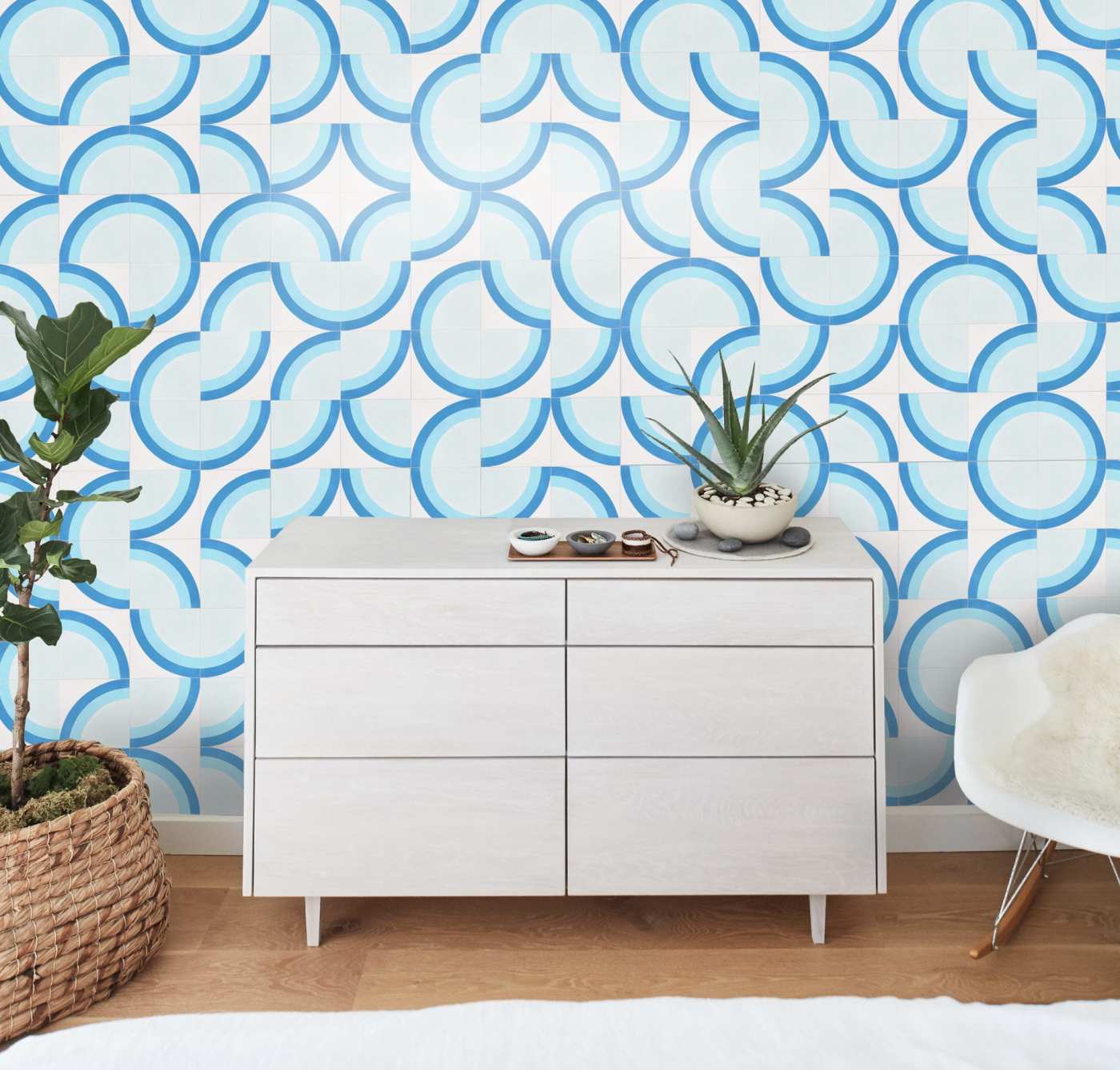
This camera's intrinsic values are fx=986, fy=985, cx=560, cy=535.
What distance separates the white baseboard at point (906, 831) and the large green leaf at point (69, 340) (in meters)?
1.28

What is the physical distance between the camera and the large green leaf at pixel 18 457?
2.01 metres

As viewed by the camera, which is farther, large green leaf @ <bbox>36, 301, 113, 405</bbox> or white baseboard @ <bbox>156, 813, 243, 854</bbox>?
white baseboard @ <bbox>156, 813, 243, 854</bbox>

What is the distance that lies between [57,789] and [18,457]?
73 cm

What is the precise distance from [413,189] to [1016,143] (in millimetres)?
1547

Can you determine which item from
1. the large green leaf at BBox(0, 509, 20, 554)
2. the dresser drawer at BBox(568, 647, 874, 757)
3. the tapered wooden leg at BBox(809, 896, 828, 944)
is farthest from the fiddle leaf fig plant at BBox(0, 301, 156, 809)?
the tapered wooden leg at BBox(809, 896, 828, 944)

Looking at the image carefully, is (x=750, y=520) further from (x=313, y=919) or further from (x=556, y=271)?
(x=313, y=919)

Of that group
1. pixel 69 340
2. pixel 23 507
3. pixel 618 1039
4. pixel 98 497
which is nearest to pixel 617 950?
pixel 618 1039

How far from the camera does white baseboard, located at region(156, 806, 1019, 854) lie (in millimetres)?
2693

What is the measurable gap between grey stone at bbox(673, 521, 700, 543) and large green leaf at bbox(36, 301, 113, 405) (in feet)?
4.30

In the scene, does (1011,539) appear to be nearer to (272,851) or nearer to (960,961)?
(960,961)

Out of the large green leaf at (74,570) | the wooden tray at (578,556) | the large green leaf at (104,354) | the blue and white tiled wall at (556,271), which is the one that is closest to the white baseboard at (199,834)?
the blue and white tiled wall at (556,271)

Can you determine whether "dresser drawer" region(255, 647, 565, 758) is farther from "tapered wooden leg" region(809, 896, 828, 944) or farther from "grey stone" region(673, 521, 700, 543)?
"tapered wooden leg" region(809, 896, 828, 944)

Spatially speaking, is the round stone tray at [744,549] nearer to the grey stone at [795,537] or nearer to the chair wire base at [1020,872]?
the grey stone at [795,537]

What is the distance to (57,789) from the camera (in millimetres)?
2152
